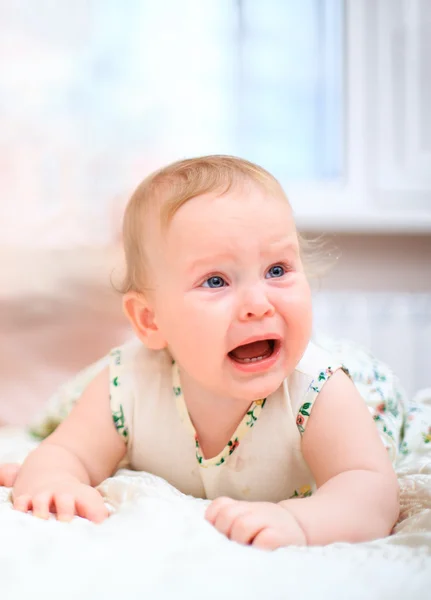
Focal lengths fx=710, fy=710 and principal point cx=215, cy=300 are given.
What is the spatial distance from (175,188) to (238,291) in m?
0.17

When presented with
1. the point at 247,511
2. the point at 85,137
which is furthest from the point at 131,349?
the point at 85,137

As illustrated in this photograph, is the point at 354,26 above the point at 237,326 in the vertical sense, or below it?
above

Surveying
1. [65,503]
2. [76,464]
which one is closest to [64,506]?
[65,503]

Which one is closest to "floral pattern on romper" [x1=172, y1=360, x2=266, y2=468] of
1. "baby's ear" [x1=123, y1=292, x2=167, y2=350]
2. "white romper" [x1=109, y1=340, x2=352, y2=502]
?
"white romper" [x1=109, y1=340, x2=352, y2=502]

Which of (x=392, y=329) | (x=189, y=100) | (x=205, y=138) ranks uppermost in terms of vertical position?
(x=189, y=100)

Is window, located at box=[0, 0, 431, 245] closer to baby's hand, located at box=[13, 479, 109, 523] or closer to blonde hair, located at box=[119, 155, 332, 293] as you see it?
blonde hair, located at box=[119, 155, 332, 293]

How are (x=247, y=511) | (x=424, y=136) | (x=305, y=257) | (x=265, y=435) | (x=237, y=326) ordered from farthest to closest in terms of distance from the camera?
(x=424, y=136) < (x=305, y=257) < (x=265, y=435) < (x=237, y=326) < (x=247, y=511)

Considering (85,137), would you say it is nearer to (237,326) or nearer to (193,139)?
(193,139)

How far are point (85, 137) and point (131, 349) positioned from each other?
3.63ft

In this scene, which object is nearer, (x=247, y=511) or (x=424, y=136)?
(x=247, y=511)

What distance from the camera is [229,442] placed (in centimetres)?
98

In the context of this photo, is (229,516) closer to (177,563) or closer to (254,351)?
(177,563)

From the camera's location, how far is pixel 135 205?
987mm

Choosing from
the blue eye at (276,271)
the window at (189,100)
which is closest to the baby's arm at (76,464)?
the blue eye at (276,271)
